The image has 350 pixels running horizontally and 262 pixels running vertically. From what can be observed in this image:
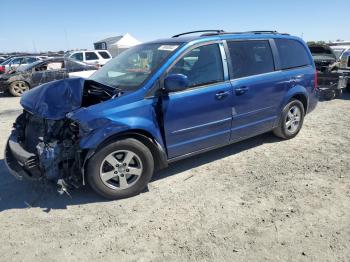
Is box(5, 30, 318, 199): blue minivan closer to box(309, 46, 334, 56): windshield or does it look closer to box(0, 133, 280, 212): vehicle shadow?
box(0, 133, 280, 212): vehicle shadow

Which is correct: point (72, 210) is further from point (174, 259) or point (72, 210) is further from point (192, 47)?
point (192, 47)

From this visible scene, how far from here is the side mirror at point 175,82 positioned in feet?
12.5

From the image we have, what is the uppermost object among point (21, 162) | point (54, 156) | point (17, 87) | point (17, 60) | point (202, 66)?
point (202, 66)

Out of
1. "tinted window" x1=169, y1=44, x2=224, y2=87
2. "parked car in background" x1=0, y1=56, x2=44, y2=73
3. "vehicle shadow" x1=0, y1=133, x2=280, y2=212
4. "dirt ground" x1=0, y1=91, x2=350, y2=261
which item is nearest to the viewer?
"dirt ground" x1=0, y1=91, x2=350, y2=261

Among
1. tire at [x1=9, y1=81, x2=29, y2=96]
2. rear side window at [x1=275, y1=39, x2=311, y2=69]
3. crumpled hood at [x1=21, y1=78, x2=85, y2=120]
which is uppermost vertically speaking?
rear side window at [x1=275, y1=39, x2=311, y2=69]

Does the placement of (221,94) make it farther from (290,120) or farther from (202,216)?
(290,120)

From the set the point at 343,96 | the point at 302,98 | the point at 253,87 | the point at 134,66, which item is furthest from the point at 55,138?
the point at 343,96

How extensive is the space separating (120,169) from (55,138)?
32.3 inches

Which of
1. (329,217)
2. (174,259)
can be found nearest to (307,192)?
(329,217)

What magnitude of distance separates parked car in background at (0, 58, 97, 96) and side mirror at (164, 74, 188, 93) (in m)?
9.05

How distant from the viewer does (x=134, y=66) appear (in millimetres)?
4492

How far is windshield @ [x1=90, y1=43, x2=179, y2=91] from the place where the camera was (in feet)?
13.4

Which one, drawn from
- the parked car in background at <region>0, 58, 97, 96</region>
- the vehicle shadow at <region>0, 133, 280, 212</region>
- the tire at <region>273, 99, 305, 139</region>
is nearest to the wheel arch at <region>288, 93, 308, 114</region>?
the tire at <region>273, 99, 305, 139</region>

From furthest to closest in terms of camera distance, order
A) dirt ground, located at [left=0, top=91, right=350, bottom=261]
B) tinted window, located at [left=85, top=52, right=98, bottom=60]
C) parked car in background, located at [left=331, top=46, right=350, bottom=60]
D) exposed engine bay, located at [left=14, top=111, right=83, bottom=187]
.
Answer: tinted window, located at [left=85, top=52, right=98, bottom=60]
parked car in background, located at [left=331, top=46, right=350, bottom=60]
exposed engine bay, located at [left=14, top=111, right=83, bottom=187]
dirt ground, located at [left=0, top=91, right=350, bottom=261]
